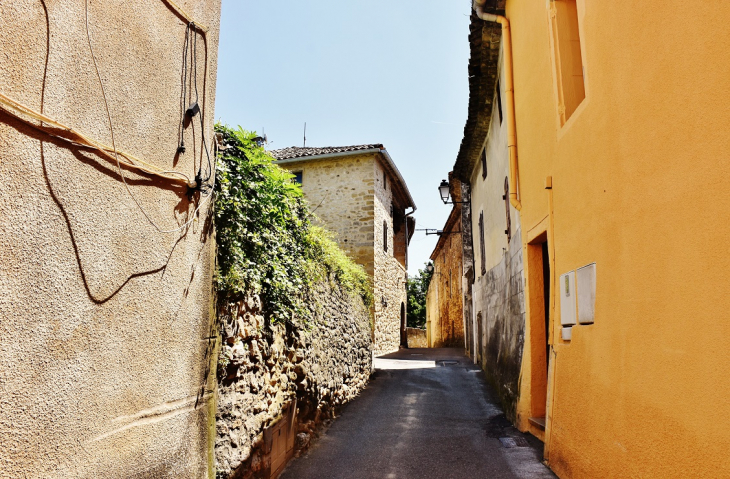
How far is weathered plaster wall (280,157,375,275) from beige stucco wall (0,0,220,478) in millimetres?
12362

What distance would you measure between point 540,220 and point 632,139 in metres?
2.52

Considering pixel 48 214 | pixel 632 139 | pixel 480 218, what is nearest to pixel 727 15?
pixel 632 139

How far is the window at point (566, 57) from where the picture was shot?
465 cm

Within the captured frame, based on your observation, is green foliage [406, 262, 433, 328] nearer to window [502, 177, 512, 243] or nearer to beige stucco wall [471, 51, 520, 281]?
beige stucco wall [471, 51, 520, 281]

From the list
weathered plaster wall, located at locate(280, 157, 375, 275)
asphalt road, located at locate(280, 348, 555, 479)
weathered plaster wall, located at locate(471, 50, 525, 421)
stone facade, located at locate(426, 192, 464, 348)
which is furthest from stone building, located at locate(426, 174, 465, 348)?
asphalt road, located at locate(280, 348, 555, 479)

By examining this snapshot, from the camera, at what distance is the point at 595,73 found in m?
3.76

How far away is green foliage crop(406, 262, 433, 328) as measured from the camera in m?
38.4

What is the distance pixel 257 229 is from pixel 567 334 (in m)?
3.05

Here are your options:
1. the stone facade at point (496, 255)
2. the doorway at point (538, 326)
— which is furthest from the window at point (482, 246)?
the doorway at point (538, 326)

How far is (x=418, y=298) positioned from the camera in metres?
40.0

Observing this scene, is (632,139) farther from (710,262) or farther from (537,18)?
(537,18)

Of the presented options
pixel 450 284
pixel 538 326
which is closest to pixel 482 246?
pixel 538 326

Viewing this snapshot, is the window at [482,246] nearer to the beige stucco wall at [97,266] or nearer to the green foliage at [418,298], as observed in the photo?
the beige stucco wall at [97,266]

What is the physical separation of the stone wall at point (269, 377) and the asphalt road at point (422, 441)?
1.37 ft
